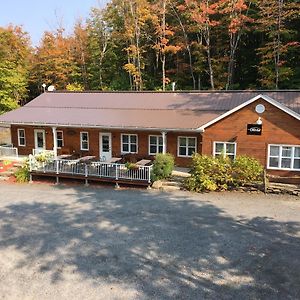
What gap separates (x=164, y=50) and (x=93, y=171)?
1948 centimetres

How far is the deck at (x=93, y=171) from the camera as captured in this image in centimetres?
1798

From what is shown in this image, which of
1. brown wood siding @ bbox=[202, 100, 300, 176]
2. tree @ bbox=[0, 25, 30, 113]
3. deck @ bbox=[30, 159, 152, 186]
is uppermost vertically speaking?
tree @ bbox=[0, 25, 30, 113]

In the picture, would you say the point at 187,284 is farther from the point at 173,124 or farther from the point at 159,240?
the point at 173,124

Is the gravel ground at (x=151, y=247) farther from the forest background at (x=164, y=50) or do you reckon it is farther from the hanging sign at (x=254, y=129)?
the forest background at (x=164, y=50)

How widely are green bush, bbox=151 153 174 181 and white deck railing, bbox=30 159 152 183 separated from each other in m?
0.41

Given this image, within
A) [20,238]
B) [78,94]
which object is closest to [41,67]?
Answer: [78,94]

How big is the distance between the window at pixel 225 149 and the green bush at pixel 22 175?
10.9m

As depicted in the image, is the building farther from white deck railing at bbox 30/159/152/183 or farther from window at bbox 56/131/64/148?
white deck railing at bbox 30/159/152/183

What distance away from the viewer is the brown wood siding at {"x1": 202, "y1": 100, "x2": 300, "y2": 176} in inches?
682

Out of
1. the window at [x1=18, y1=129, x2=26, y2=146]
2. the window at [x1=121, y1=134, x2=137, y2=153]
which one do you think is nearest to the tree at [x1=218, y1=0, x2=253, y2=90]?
the window at [x1=121, y1=134, x2=137, y2=153]

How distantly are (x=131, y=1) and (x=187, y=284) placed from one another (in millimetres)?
32607

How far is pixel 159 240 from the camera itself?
11227 mm

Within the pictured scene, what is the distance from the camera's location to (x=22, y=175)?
20.1 m

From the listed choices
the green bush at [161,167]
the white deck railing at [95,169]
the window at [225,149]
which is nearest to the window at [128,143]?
the white deck railing at [95,169]
